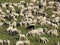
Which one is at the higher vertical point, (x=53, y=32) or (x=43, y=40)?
(x=43, y=40)

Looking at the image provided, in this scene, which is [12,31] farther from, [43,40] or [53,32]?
[53,32]

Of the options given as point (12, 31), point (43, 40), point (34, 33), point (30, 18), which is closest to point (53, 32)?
point (34, 33)

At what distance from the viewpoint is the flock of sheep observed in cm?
2492

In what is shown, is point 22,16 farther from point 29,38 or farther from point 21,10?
point 29,38

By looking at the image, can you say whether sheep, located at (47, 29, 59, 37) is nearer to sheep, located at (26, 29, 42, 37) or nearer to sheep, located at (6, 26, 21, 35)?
sheep, located at (26, 29, 42, 37)

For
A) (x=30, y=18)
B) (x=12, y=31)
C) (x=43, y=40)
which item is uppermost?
(x=12, y=31)

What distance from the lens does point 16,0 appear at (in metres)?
36.8

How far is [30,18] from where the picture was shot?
29.5m

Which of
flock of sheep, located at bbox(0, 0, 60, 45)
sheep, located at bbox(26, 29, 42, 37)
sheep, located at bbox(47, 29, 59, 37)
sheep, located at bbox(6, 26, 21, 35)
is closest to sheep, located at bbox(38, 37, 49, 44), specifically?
flock of sheep, located at bbox(0, 0, 60, 45)

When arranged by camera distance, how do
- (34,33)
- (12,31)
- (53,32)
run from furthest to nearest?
(53,32), (12,31), (34,33)

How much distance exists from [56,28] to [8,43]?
6391mm

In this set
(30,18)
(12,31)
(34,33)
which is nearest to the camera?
(34,33)

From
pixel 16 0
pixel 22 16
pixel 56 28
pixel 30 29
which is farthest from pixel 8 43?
pixel 16 0

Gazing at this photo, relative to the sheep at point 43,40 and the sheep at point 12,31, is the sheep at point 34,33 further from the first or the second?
the sheep at point 43,40
